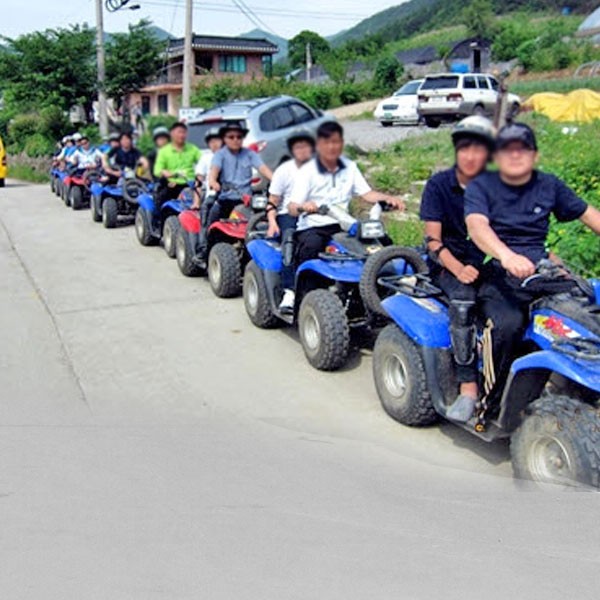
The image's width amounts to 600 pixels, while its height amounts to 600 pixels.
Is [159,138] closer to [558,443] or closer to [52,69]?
[558,443]

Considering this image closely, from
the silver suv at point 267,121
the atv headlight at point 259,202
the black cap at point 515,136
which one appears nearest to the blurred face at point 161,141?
the silver suv at point 267,121

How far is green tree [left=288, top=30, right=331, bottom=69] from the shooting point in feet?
18.9

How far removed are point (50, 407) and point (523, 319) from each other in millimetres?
3352

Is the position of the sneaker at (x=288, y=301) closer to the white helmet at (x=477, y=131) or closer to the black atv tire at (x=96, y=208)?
the white helmet at (x=477, y=131)

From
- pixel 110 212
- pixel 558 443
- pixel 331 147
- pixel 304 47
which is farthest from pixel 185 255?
pixel 558 443

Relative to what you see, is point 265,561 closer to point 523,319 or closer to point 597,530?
point 597,530

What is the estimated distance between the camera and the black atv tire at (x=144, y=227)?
11992 millimetres

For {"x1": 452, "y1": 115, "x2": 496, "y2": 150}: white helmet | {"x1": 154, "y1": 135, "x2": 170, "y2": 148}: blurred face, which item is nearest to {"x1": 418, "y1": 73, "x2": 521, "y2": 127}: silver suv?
{"x1": 452, "y1": 115, "x2": 496, "y2": 150}: white helmet

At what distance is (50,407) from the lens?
585 cm

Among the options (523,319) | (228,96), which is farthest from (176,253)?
(523,319)

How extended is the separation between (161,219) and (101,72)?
17.3 feet

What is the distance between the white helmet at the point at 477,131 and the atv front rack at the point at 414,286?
1.57 metres

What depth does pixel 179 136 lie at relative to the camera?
5.00 metres

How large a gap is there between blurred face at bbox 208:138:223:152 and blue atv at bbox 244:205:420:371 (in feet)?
3.71
